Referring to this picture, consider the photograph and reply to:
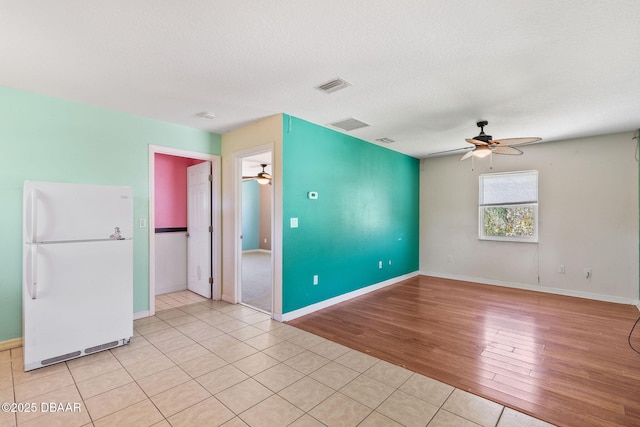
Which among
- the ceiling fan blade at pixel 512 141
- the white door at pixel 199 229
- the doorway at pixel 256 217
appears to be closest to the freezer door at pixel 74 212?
the white door at pixel 199 229

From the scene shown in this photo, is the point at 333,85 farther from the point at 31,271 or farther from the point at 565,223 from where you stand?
the point at 565,223

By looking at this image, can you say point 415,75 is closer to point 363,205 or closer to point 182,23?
point 182,23

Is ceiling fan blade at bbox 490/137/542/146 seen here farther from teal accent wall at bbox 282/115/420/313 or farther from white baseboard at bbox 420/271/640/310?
white baseboard at bbox 420/271/640/310

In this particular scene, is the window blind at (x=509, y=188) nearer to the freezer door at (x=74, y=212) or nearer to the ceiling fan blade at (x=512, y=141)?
the ceiling fan blade at (x=512, y=141)

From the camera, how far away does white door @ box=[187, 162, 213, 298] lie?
4770 mm

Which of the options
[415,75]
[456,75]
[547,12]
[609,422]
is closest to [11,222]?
[415,75]

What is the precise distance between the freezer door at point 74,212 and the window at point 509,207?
5.97 meters

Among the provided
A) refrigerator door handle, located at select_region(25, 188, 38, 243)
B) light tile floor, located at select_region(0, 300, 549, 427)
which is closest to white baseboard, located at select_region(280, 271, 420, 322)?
light tile floor, located at select_region(0, 300, 549, 427)

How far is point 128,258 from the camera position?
3027mm

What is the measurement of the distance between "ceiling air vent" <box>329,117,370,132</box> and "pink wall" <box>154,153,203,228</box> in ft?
8.43

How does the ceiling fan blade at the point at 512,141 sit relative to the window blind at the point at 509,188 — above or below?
above


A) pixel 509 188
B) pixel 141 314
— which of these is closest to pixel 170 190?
pixel 141 314

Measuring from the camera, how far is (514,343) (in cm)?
315

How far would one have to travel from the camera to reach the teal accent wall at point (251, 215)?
33.6 ft
